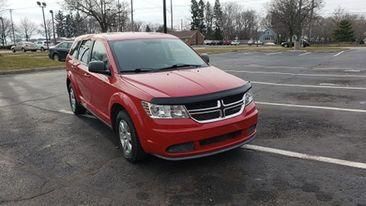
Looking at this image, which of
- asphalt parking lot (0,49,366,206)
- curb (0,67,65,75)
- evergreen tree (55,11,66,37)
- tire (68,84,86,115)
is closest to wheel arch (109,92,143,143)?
asphalt parking lot (0,49,366,206)

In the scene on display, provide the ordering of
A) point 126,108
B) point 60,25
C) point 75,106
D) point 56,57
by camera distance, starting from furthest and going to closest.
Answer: point 60,25, point 56,57, point 75,106, point 126,108

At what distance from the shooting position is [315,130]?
618 centimetres

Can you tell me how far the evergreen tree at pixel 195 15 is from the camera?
377 feet

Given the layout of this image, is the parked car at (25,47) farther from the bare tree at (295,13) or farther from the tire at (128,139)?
the tire at (128,139)

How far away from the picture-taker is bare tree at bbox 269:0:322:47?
61438 mm

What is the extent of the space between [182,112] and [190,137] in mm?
302

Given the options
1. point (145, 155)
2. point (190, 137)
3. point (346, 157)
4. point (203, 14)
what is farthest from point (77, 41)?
point (203, 14)

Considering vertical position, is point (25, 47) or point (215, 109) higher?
point (215, 109)

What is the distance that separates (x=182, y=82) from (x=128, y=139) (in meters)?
1.06

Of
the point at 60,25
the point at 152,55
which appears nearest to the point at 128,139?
the point at 152,55

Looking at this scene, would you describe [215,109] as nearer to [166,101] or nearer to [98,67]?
[166,101]

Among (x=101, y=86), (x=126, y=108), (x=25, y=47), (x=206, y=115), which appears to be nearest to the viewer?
(x=206, y=115)

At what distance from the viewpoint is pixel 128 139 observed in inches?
196

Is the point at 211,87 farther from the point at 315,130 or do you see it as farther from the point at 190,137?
the point at 315,130
